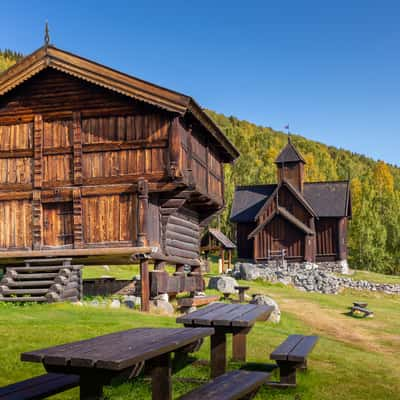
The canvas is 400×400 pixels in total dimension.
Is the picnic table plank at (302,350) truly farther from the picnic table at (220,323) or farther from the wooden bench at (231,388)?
the wooden bench at (231,388)

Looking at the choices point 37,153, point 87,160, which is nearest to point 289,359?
point 87,160

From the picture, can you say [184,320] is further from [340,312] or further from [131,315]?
[340,312]

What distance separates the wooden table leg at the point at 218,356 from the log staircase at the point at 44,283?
8530mm

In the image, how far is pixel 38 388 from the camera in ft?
17.2

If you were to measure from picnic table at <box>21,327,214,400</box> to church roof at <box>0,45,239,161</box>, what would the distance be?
1156 cm

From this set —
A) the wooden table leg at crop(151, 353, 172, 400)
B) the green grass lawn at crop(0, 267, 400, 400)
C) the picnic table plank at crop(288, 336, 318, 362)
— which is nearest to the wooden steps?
the green grass lawn at crop(0, 267, 400, 400)

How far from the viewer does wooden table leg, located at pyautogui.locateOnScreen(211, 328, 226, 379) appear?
782 centimetres

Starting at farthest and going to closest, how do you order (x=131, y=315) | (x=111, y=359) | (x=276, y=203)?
1. (x=276, y=203)
2. (x=131, y=315)
3. (x=111, y=359)

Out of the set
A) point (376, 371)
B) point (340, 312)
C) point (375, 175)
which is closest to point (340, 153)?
point (375, 175)

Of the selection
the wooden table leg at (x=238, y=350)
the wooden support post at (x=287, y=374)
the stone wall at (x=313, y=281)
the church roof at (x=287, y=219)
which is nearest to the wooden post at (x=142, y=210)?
the wooden table leg at (x=238, y=350)

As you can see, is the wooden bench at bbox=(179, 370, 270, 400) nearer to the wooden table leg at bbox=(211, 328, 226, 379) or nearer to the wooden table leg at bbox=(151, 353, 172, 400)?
the wooden table leg at bbox=(151, 353, 172, 400)

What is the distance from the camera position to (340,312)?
75.7 feet

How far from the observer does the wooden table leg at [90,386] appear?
473 centimetres

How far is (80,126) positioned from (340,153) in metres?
163
